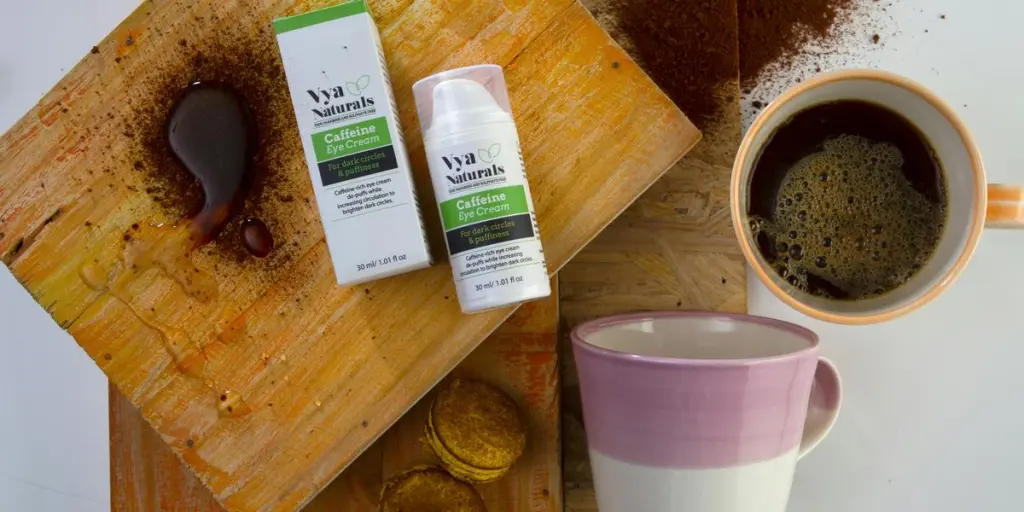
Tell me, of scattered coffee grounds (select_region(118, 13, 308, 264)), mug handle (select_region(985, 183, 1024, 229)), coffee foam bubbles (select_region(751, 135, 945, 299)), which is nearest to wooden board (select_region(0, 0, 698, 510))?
scattered coffee grounds (select_region(118, 13, 308, 264))

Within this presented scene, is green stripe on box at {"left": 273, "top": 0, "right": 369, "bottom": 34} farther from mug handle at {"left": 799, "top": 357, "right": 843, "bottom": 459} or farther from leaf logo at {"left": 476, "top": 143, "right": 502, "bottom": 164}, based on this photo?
mug handle at {"left": 799, "top": 357, "right": 843, "bottom": 459}

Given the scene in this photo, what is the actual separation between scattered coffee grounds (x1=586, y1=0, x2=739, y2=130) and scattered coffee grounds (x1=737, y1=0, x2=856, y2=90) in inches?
1.1

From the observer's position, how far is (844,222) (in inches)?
27.9

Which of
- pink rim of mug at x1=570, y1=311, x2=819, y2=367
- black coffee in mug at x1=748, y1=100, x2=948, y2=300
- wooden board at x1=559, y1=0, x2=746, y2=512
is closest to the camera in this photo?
pink rim of mug at x1=570, y1=311, x2=819, y2=367

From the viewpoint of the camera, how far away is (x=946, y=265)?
2.07ft

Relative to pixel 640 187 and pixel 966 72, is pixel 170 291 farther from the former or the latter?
pixel 966 72

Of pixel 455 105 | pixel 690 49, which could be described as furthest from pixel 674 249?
pixel 455 105

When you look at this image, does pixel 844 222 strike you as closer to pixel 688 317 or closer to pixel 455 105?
pixel 688 317

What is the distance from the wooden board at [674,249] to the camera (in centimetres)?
79

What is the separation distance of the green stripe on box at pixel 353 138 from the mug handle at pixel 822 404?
46cm

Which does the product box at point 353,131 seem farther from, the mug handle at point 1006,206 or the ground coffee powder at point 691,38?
the mug handle at point 1006,206

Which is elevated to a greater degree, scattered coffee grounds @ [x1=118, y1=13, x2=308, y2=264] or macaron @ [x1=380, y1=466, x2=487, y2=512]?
scattered coffee grounds @ [x1=118, y1=13, x2=308, y2=264]

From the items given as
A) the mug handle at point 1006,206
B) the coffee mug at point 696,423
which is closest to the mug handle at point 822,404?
the coffee mug at point 696,423

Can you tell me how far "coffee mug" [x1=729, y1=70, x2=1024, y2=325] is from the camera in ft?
1.99
